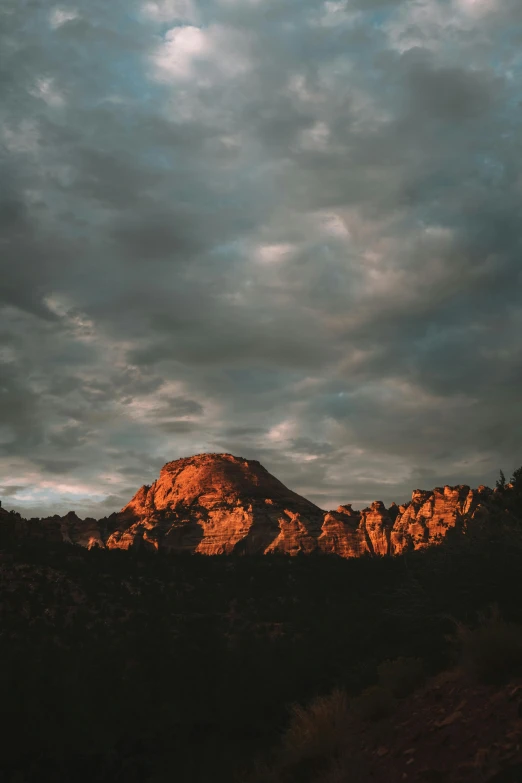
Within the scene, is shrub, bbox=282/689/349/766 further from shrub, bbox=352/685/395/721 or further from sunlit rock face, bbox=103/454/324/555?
sunlit rock face, bbox=103/454/324/555

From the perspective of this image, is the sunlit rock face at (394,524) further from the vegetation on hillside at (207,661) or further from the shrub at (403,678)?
the shrub at (403,678)

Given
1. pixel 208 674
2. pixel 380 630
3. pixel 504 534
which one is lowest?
pixel 208 674

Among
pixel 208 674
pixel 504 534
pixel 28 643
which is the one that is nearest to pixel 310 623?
pixel 208 674

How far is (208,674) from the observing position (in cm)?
3600

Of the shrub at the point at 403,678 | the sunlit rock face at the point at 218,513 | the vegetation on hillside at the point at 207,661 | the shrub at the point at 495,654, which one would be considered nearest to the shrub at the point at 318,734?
the vegetation on hillside at the point at 207,661

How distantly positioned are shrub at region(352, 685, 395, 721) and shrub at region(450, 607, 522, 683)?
7.45 feet

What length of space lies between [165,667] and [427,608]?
1988cm

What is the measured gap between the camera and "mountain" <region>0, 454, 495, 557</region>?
332 ft

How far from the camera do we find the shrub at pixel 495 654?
13.5m

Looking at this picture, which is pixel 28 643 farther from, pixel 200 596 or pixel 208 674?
pixel 200 596

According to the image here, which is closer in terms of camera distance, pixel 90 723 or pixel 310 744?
pixel 310 744

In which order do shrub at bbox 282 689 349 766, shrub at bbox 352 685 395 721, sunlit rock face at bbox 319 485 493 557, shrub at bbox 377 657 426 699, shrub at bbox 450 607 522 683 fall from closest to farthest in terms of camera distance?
shrub at bbox 450 607 522 683, shrub at bbox 282 689 349 766, shrub at bbox 352 685 395 721, shrub at bbox 377 657 426 699, sunlit rock face at bbox 319 485 493 557

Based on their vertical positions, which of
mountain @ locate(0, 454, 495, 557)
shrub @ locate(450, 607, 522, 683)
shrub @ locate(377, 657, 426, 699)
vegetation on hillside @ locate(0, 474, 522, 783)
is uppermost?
mountain @ locate(0, 454, 495, 557)

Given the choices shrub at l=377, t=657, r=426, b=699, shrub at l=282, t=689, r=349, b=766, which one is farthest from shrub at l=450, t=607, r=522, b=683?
shrub at l=282, t=689, r=349, b=766
